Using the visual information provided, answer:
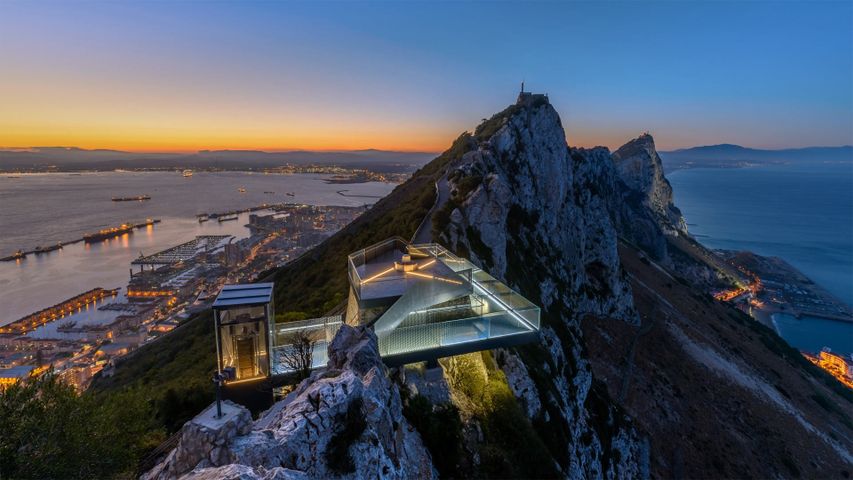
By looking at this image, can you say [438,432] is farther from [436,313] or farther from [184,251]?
[184,251]

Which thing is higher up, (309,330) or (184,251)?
(309,330)

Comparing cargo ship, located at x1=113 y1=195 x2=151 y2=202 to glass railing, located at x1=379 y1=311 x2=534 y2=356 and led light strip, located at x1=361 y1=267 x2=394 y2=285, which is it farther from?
glass railing, located at x1=379 y1=311 x2=534 y2=356

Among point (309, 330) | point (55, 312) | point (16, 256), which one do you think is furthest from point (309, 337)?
point (16, 256)

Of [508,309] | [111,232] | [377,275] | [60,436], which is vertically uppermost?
[377,275]

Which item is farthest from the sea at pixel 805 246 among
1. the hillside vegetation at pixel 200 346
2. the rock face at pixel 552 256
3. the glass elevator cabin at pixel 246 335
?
the glass elevator cabin at pixel 246 335

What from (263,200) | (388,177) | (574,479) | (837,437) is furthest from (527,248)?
(388,177)

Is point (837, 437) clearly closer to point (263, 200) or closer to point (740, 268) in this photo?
point (740, 268)

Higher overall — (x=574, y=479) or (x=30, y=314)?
(x=574, y=479)
